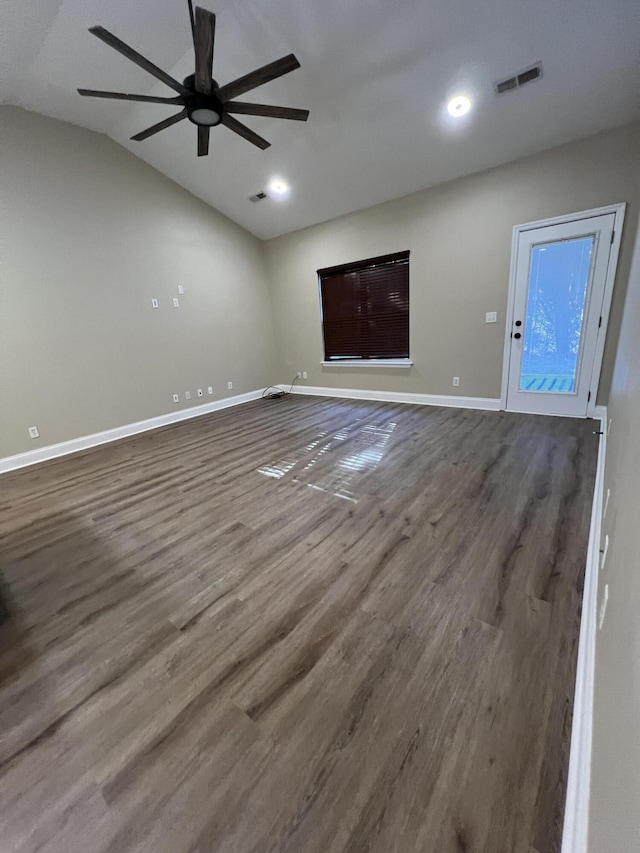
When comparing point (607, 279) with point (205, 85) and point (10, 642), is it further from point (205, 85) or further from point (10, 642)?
point (10, 642)

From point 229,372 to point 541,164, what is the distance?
4774 millimetres

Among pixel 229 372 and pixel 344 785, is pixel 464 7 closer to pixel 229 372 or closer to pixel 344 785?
pixel 344 785

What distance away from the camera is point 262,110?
236 centimetres

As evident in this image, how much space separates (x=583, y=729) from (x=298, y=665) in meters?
0.88

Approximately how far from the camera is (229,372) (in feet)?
18.0

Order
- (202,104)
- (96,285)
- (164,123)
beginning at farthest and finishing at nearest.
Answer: (96,285), (164,123), (202,104)

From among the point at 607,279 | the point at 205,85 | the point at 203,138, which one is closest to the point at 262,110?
the point at 205,85

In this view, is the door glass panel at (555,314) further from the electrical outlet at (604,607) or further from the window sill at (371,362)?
the electrical outlet at (604,607)

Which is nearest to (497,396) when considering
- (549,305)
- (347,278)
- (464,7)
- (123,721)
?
(549,305)

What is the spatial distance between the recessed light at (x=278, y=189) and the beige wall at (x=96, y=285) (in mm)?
750

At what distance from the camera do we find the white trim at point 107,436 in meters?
3.48

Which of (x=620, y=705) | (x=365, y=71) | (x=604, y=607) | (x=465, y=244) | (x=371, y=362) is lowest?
Answer: (x=604, y=607)

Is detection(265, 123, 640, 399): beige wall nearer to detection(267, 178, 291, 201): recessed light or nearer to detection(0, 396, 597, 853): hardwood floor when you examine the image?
detection(267, 178, 291, 201): recessed light

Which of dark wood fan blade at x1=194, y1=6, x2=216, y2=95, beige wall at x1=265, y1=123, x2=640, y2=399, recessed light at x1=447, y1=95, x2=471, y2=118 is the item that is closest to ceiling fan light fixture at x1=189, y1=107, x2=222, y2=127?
dark wood fan blade at x1=194, y1=6, x2=216, y2=95
